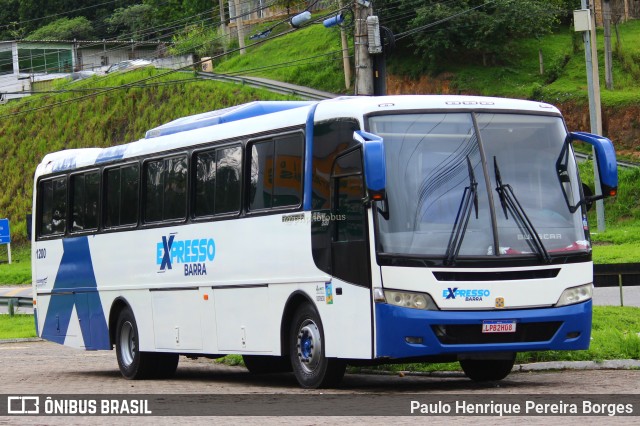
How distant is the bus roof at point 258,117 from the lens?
45.6 feet

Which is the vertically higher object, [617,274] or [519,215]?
[519,215]

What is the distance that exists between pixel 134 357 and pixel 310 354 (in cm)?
515

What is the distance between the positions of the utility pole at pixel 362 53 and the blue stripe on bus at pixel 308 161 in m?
4.90

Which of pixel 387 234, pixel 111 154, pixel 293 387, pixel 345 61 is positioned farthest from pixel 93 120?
pixel 387 234

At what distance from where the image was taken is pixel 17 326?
1369 inches

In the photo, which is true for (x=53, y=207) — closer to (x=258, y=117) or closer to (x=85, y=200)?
(x=85, y=200)

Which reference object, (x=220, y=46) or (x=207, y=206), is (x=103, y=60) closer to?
(x=220, y=46)

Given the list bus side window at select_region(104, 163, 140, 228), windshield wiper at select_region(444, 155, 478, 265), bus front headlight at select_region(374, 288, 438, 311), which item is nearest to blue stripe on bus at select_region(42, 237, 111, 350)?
bus side window at select_region(104, 163, 140, 228)

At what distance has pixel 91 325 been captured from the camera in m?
20.2

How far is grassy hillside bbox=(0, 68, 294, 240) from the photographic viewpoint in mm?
68500

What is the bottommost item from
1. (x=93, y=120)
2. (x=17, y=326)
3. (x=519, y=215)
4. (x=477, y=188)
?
(x=17, y=326)

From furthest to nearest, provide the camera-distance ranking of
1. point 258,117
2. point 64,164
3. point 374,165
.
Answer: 1. point 64,164
2. point 258,117
3. point 374,165

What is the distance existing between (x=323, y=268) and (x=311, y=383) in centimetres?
133

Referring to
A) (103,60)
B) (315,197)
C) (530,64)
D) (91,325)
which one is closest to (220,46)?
(103,60)
